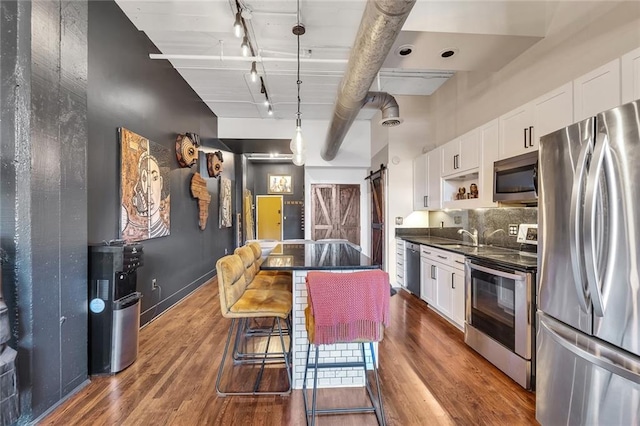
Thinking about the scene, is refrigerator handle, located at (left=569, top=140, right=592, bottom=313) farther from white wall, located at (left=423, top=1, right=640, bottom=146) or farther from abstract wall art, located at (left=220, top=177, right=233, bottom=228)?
abstract wall art, located at (left=220, top=177, right=233, bottom=228)

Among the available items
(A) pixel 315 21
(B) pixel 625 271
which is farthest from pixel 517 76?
(B) pixel 625 271

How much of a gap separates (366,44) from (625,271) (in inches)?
79.6

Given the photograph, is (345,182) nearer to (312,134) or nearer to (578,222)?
(312,134)

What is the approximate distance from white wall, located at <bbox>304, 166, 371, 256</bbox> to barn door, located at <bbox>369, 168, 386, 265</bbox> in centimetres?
54

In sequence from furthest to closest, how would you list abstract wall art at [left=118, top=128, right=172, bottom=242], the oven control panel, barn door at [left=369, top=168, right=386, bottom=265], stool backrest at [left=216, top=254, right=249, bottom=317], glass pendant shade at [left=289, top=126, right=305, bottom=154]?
1. barn door at [left=369, top=168, right=386, bottom=265]
2. glass pendant shade at [left=289, top=126, right=305, bottom=154]
3. abstract wall art at [left=118, top=128, right=172, bottom=242]
4. the oven control panel
5. stool backrest at [left=216, top=254, right=249, bottom=317]

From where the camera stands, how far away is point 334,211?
7367 mm

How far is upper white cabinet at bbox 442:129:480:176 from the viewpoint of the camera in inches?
134

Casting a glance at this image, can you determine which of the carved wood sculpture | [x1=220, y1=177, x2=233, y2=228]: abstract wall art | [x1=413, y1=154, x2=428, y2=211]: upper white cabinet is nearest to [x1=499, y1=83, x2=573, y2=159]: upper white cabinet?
[x1=413, y1=154, x2=428, y2=211]: upper white cabinet

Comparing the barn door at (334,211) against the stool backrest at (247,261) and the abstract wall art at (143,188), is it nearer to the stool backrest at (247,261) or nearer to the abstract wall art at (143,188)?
the abstract wall art at (143,188)

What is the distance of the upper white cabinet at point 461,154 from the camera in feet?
11.2

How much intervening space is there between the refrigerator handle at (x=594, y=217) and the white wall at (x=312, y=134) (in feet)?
15.7

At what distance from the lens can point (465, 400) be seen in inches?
80.7

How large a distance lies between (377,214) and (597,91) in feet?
14.0

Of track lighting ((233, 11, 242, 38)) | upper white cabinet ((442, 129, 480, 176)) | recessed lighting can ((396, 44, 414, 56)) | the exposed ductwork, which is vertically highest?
track lighting ((233, 11, 242, 38))
